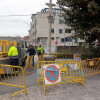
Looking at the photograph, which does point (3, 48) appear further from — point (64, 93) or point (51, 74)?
point (64, 93)

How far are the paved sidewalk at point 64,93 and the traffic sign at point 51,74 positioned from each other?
37 centimetres

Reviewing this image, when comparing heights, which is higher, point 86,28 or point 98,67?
point 86,28

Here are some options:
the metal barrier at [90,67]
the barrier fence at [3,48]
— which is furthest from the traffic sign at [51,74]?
the barrier fence at [3,48]

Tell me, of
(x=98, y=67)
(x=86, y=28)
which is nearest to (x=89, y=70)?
(x=98, y=67)

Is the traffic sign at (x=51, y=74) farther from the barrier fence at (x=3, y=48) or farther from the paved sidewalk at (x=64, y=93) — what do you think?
the barrier fence at (x=3, y=48)

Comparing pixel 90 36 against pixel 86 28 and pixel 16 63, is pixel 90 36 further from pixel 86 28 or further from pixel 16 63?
pixel 16 63

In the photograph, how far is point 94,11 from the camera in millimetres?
6996

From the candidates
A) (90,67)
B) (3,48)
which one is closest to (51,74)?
(90,67)

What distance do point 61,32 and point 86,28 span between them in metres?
38.1

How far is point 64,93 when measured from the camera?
4.71 metres

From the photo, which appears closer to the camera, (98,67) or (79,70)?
(79,70)

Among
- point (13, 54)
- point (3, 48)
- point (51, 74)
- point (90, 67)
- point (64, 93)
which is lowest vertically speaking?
point (64, 93)

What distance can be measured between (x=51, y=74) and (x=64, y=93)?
0.84 meters

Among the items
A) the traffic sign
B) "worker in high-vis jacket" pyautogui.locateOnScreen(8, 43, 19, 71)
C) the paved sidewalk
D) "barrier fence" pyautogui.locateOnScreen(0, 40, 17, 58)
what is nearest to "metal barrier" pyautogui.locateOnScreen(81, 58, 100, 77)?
the paved sidewalk
